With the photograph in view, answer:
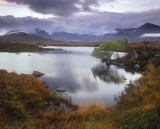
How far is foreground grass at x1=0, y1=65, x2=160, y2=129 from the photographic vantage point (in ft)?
23.5

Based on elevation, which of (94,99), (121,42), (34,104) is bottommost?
(94,99)

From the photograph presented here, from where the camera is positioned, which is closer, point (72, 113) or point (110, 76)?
point (72, 113)

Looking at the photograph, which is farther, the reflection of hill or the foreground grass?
the reflection of hill

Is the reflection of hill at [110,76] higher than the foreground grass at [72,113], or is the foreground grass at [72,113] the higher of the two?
the foreground grass at [72,113]

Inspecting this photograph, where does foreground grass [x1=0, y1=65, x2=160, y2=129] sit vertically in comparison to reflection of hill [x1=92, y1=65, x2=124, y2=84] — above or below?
above

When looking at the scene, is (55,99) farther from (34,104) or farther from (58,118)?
(58,118)

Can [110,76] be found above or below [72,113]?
below

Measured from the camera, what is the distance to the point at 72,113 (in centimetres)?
1116

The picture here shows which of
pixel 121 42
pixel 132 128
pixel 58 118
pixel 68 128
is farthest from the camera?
pixel 121 42

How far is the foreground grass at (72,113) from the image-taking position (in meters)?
7.16

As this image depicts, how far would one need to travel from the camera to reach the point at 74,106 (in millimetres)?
15797

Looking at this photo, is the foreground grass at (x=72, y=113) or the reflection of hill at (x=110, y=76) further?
the reflection of hill at (x=110, y=76)

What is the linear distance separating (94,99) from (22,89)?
30.6ft

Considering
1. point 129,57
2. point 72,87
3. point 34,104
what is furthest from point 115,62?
point 34,104
